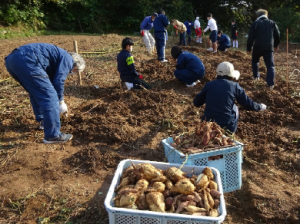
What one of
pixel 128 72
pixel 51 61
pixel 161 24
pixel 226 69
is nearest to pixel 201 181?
pixel 226 69

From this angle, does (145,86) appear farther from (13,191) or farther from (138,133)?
(13,191)

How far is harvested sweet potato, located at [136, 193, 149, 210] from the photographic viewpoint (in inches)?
84.9

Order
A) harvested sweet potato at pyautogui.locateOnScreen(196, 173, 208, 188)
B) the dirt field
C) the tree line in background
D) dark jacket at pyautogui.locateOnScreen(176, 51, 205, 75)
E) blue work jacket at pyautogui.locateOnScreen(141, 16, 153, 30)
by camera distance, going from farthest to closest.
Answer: the tree line in background → blue work jacket at pyautogui.locateOnScreen(141, 16, 153, 30) → dark jacket at pyautogui.locateOnScreen(176, 51, 205, 75) → the dirt field → harvested sweet potato at pyautogui.locateOnScreen(196, 173, 208, 188)

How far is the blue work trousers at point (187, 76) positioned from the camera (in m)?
6.49

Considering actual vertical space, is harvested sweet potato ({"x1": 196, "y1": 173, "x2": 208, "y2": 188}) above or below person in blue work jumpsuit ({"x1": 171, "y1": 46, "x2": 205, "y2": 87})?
below

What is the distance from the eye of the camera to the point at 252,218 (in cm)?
290

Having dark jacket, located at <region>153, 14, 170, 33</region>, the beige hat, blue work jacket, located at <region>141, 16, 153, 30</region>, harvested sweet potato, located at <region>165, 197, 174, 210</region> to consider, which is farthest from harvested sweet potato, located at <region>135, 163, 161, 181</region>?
blue work jacket, located at <region>141, 16, 153, 30</region>

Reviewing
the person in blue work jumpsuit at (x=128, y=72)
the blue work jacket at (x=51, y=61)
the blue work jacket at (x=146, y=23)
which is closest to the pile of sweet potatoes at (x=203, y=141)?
the blue work jacket at (x=51, y=61)

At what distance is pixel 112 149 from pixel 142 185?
1.66 meters

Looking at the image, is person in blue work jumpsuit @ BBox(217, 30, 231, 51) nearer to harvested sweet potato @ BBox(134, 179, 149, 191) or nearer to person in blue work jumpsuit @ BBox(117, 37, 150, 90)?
person in blue work jumpsuit @ BBox(117, 37, 150, 90)

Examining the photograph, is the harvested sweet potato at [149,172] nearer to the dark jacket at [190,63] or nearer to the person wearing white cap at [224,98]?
the person wearing white cap at [224,98]

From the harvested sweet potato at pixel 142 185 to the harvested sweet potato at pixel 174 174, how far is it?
0.71 feet

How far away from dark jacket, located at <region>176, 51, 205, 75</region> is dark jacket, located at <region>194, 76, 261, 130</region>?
2.89 meters

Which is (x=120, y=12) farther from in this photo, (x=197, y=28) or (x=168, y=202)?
(x=168, y=202)
